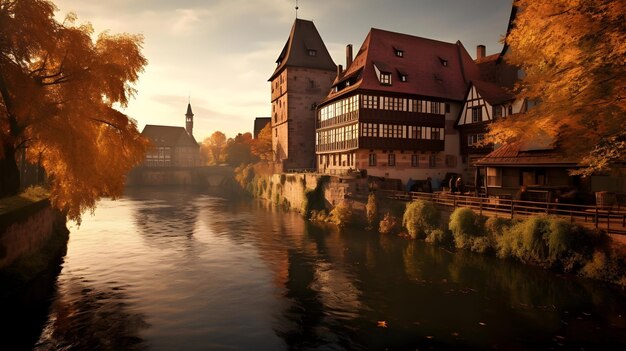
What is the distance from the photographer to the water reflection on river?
10930 mm

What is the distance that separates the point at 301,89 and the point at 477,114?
2512cm

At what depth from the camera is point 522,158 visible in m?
23.6

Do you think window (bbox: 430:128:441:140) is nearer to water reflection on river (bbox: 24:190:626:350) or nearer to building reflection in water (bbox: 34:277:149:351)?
water reflection on river (bbox: 24:190:626:350)

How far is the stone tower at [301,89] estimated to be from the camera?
5303cm

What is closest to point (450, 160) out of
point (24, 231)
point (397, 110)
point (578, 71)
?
point (397, 110)

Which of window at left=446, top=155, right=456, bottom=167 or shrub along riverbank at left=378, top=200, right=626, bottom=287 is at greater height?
window at left=446, top=155, right=456, bottom=167

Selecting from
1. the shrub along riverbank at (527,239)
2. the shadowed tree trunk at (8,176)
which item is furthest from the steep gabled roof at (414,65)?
the shadowed tree trunk at (8,176)

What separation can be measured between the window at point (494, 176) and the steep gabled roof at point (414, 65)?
13578 mm

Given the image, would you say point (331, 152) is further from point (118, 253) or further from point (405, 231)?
point (118, 253)

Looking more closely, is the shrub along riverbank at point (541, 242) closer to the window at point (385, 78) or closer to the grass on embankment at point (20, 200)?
the window at point (385, 78)

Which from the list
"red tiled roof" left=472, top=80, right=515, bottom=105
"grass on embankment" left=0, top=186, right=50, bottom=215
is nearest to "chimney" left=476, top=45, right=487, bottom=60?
"red tiled roof" left=472, top=80, right=515, bottom=105

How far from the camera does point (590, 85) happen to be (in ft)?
36.6

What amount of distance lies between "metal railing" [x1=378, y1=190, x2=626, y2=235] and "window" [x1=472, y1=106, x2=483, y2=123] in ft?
45.0

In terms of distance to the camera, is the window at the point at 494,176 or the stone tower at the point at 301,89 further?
the stone tower at the point at 301,89
